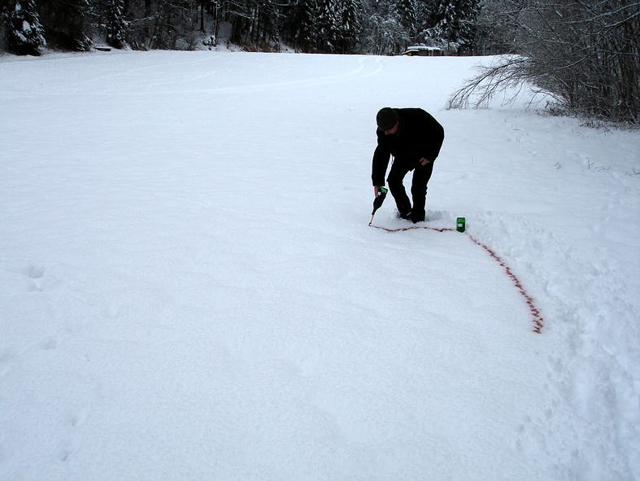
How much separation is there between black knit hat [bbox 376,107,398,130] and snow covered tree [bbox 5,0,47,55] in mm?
21109

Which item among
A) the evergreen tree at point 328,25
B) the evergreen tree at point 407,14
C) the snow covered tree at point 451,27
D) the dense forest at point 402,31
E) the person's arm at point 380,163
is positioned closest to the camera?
the person's arm at point 380,163

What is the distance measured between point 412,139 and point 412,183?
1.87 ft

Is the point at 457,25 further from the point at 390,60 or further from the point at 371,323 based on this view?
the point at 371,323

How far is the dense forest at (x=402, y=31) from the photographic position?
7.65m

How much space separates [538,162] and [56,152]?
314 inches

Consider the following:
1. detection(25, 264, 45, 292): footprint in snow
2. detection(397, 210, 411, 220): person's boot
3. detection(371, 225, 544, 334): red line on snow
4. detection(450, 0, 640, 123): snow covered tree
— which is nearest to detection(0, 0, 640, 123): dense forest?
detection(450, 0, 640, 123): snow covered tree

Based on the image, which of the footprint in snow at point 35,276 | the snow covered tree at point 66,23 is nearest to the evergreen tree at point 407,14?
the snow covered tree at point 66,23

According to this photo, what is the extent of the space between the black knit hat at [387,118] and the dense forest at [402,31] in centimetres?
317

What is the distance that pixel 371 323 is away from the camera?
2.82 meters

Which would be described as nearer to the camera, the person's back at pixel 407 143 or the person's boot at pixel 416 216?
the person's back at pixel 407 143

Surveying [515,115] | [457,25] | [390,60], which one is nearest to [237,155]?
[515,115]

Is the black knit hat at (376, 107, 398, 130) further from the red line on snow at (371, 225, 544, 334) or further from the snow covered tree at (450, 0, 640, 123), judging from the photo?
the snow covered tree at (450, 0, 640, 123)

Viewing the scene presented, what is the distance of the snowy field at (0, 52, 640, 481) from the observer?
1.94m

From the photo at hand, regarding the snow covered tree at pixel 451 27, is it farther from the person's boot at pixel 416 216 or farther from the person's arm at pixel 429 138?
the person's arm at pixel 429 138
